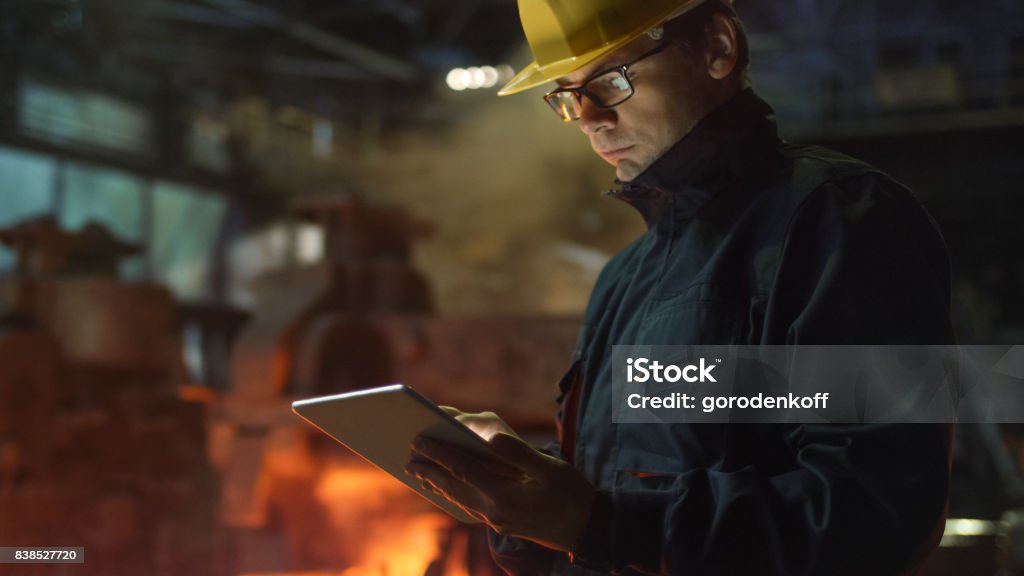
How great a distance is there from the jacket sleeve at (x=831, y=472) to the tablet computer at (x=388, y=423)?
245 millimetres

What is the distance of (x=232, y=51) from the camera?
45.8 ft

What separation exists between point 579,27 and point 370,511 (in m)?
5.28

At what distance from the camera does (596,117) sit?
1521 millimetres

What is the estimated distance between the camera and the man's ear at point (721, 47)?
1458 mm

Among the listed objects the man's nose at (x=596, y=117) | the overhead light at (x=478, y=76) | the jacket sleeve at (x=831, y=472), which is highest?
the overhead light at (x=478, y=76)

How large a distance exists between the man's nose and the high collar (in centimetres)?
12

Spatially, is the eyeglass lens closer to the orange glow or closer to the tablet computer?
the tablet computer

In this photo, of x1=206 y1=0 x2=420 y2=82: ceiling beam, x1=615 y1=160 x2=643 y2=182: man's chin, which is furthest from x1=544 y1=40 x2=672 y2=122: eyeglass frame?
x1=206 y1=0 x2=420 y2=82: ceiling beam

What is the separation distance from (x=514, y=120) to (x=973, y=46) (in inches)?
253

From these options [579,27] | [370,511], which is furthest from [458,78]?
[579,27]

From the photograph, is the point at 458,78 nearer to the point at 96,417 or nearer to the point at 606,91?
the point at 96,417

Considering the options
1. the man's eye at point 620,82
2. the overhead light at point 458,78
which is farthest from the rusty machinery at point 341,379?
the overhead light at point 458,78

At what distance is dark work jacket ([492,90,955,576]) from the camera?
1071 mm
